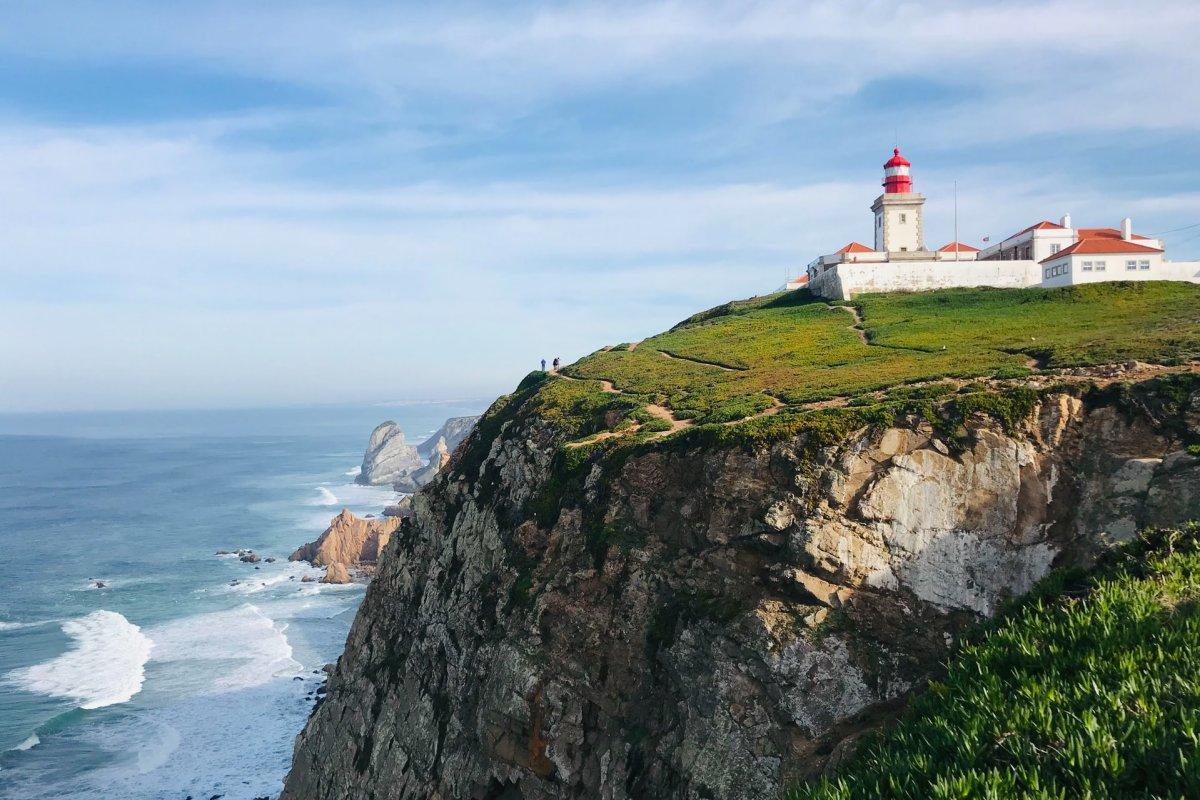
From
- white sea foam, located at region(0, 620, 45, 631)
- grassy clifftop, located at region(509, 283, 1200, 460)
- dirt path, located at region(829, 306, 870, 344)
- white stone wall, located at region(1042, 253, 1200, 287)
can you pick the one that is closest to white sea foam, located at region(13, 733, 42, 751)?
white sea foam, located at region(0, 620, 45, 631)

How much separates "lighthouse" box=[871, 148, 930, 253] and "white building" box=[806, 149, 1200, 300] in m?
0.07

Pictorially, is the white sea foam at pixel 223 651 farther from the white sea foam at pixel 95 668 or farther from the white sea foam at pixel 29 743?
the white sea foam at pixel 29 743

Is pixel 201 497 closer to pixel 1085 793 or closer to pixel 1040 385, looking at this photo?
pixel 1040 385

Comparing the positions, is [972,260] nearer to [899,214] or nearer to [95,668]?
[899,214]

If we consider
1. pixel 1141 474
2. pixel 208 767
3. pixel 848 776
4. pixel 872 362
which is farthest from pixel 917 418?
pixel 208 767

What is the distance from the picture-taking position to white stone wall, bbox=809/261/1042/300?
171 feet

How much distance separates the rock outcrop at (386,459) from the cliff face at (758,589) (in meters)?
127

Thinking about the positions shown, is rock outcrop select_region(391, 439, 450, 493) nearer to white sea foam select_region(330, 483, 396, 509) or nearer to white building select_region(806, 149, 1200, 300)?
white sea foam select_region(330, 483, 396, 509)

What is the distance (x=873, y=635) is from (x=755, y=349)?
25.3 m

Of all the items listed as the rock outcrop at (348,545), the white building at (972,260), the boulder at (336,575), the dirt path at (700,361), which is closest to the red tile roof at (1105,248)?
the white building at (972,260)

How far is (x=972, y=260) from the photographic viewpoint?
182 feet

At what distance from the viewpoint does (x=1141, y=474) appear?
20703 mm

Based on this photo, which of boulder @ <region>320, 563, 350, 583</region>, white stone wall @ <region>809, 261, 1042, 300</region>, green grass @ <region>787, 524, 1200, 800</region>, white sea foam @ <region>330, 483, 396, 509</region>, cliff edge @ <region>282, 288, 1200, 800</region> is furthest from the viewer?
white sea foam @ <region>330, 483, 396, 509</region>

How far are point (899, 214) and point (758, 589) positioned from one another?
1805 inches
